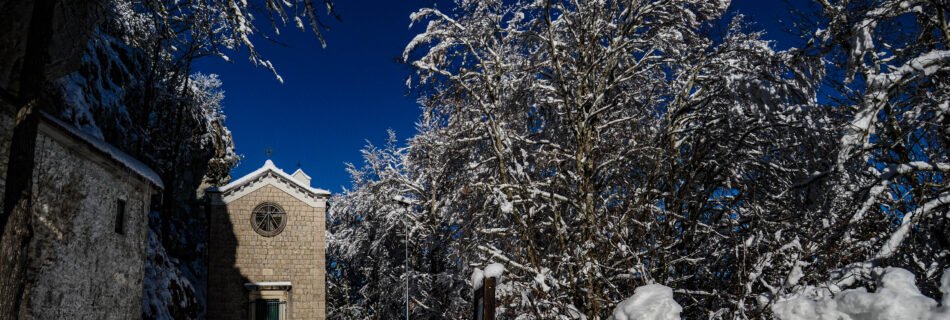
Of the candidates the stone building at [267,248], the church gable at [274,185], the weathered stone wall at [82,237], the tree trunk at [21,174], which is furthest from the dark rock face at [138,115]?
the church gable at [274,185]

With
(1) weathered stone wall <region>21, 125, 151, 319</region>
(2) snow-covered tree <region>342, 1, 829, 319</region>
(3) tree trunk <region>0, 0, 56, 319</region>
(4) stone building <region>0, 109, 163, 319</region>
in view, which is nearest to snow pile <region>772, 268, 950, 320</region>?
(2) snow-covered tree <region>342, 1, 829, 319</region>

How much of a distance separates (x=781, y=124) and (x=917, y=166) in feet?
11.8

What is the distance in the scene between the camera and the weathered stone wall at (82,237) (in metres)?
10.4

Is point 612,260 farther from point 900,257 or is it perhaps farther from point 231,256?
point 231,256

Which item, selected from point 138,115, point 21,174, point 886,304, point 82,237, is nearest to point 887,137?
point 886,304

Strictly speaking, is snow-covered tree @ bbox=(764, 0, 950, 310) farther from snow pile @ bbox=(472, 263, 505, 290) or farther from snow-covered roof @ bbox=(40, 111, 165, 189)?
snow-covered roof @ bbox=(40, 111, 165, 189)

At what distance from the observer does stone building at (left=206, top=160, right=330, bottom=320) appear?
23.9 m

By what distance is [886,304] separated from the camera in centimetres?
500

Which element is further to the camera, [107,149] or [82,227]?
[107,149]

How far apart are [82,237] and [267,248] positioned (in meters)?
13.2

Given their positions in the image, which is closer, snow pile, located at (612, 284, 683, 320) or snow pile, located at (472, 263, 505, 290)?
snow pile, located at (472, 263, 505, 290)

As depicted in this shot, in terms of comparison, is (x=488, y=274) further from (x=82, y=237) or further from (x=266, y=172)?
(x=266, y=172)

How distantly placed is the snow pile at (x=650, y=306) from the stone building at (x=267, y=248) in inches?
771

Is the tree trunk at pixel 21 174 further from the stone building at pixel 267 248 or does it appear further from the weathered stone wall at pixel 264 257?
the weathered stone wall at pixel 264 257
